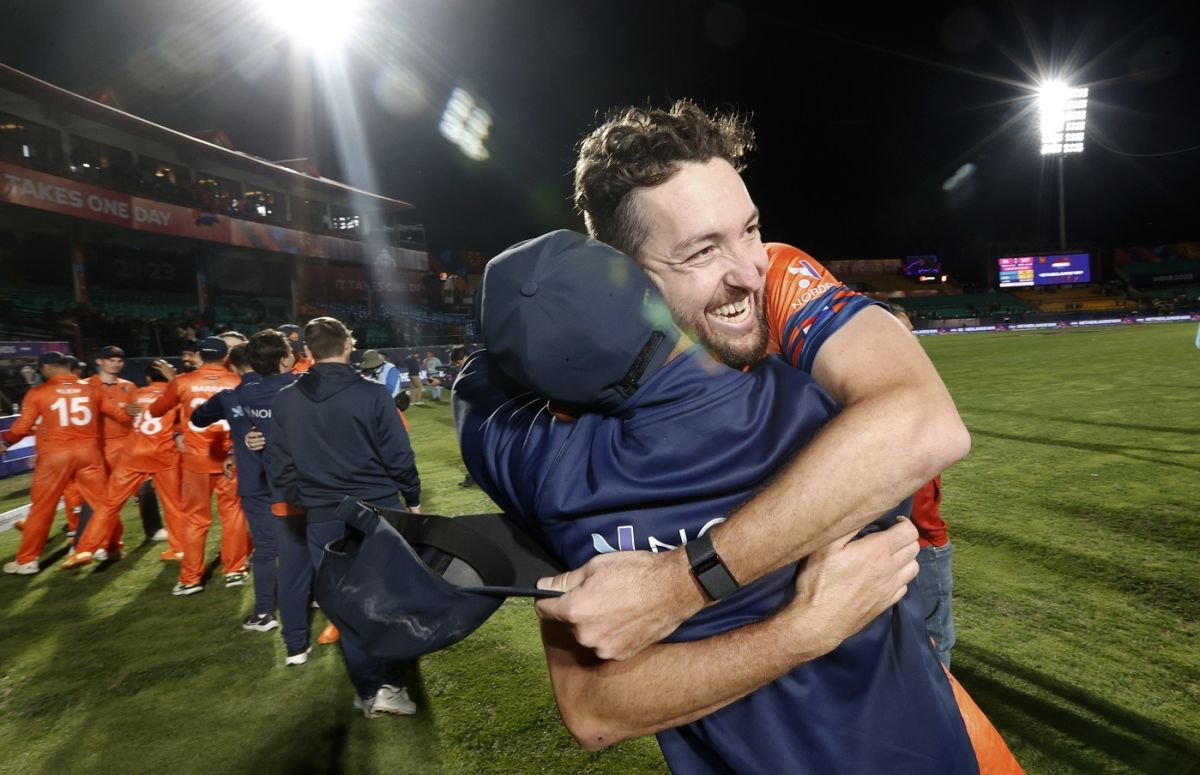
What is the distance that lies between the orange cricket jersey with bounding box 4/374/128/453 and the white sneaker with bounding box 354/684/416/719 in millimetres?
5305

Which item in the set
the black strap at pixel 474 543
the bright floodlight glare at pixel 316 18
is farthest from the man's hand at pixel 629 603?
the bright floodlight glare at pixel 316 18

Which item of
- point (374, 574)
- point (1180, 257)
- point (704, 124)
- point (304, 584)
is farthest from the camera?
point (1180, 257)

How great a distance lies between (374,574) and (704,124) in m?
1.31

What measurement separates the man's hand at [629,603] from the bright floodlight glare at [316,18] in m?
31.6

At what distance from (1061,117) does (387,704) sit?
176ft

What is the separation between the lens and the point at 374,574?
1.04 m

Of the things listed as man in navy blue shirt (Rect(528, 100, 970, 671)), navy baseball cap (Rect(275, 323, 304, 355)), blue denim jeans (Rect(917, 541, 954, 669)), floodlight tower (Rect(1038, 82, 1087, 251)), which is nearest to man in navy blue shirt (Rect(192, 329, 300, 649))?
navy baseball cap (Rect(275, 323, 304, 355))

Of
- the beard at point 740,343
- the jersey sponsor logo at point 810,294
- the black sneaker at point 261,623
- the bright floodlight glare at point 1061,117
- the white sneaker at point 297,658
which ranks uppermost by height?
the bright floodlight glare at point 1061,117

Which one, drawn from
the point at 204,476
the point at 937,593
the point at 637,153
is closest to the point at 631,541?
the point at 637,153

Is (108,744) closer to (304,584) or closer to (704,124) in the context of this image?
(304,584)

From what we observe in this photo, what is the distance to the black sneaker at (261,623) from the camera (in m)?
4.97

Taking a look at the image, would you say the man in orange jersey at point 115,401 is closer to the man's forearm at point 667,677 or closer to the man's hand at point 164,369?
the man's hand at point 164,369

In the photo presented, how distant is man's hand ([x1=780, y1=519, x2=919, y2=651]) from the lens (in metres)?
1.04

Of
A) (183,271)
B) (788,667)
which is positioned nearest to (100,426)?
(788,667)
